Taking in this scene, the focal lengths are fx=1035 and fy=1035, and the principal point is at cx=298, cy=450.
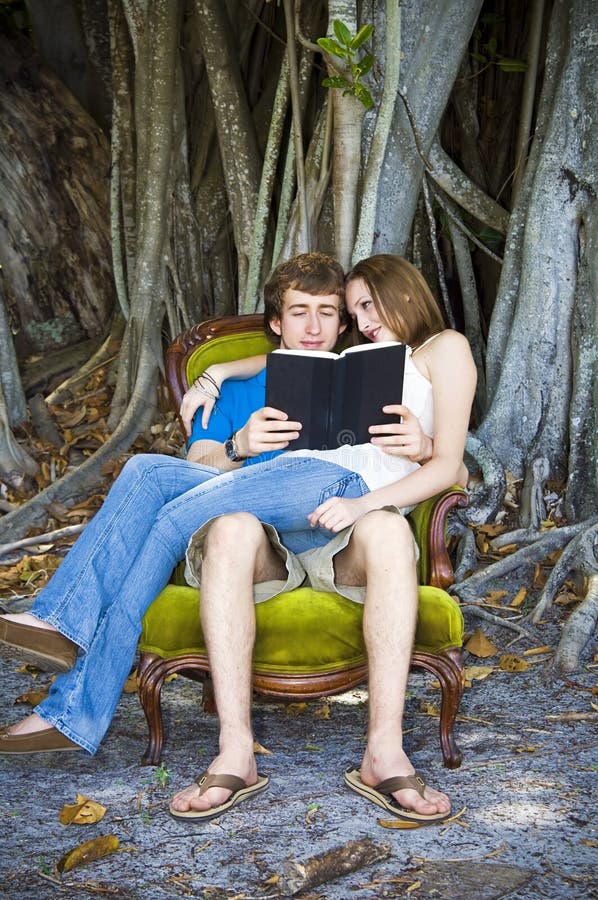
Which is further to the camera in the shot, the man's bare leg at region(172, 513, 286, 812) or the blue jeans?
the blue jeans

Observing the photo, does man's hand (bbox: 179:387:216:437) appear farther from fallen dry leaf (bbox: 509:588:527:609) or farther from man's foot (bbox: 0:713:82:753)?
fallen dry leaf (bbox: 509:588:527:609)

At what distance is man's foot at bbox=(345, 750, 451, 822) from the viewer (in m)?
2.15

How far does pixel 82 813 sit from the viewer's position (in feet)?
7.27

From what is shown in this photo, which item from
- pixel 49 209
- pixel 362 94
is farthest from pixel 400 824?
pixel 49 209

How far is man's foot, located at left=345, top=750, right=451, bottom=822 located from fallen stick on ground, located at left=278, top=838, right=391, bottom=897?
0.13 metres

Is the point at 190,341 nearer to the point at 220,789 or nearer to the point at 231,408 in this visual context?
the point at 231,408

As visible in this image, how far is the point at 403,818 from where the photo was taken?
84.4 inches

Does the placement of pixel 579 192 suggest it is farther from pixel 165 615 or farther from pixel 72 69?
pixel 72 69

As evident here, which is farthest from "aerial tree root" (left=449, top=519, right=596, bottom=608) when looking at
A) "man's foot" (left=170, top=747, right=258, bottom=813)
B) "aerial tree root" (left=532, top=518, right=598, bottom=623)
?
"man's foot" (left=170, top=747, right=258, bottom=813)

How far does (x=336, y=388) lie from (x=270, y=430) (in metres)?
0.20

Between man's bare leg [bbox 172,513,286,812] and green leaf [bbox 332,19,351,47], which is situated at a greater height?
green leaf [bbox 332,19,351,47]

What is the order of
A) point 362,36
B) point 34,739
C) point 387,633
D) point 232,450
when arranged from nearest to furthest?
point 387,633 → point 34,739 → point 232,450 → point 362,36

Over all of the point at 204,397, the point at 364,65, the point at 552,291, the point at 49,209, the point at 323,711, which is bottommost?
the point at 323,711

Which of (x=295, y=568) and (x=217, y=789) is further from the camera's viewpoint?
(x=295, y=568)
